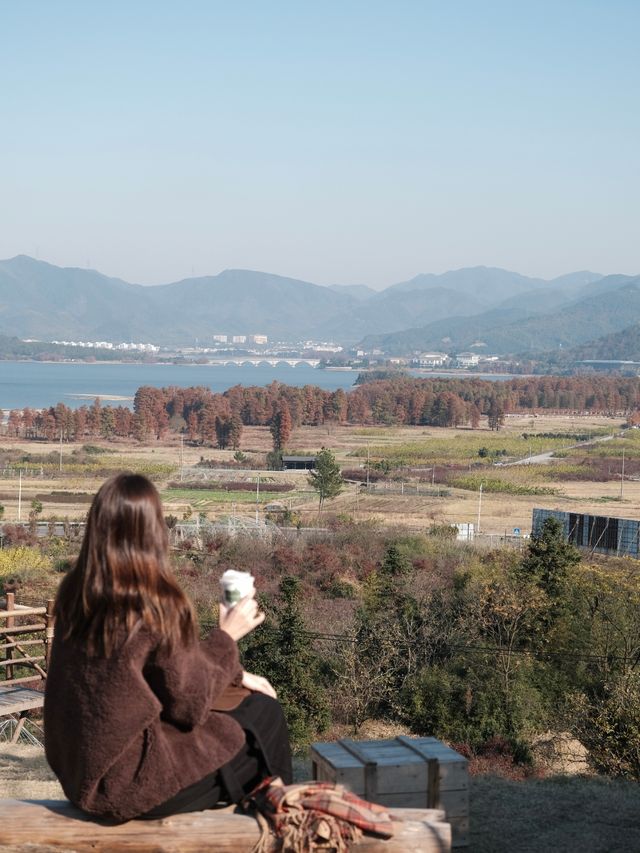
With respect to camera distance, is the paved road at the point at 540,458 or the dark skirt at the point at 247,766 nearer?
the dark skirt at the point at 247,766

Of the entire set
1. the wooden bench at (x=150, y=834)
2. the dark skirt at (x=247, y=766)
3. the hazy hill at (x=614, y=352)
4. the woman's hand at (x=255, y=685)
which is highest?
the hazy hill at (x=614, y=352)

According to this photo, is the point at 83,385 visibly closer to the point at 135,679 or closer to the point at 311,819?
the point at 311,819

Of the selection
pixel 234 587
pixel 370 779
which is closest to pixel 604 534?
pixel 370 779

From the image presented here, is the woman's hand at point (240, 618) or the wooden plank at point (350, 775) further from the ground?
the woman's hand at point (240, 618)

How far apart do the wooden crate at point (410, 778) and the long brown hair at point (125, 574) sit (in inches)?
66.5

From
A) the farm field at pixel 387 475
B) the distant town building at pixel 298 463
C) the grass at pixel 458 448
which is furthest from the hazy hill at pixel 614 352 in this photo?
the distant town building at pixel 298 463

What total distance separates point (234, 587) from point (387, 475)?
41.0m

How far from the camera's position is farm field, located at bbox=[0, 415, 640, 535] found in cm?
3431

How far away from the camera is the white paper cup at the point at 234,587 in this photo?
2.62m

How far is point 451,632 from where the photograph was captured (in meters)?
15.1

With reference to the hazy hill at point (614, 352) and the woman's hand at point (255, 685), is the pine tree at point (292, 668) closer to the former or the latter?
the woman's hand at point (255, 685)

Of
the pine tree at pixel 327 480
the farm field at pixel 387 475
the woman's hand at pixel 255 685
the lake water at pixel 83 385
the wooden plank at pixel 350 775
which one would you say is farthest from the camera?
the lake water at pixel 83 385

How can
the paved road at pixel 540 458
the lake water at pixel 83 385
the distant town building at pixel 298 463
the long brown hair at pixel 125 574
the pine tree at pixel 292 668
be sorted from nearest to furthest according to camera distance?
1. the long brown hair at pixel 125 574
2. the pine tree at pixel 292 668
3. the distant town building at pixel 298 463
4. the paved road at pixel 540 458
5. the lake water at pixel 83 385

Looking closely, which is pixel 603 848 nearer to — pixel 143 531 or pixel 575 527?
pixel 143 531
